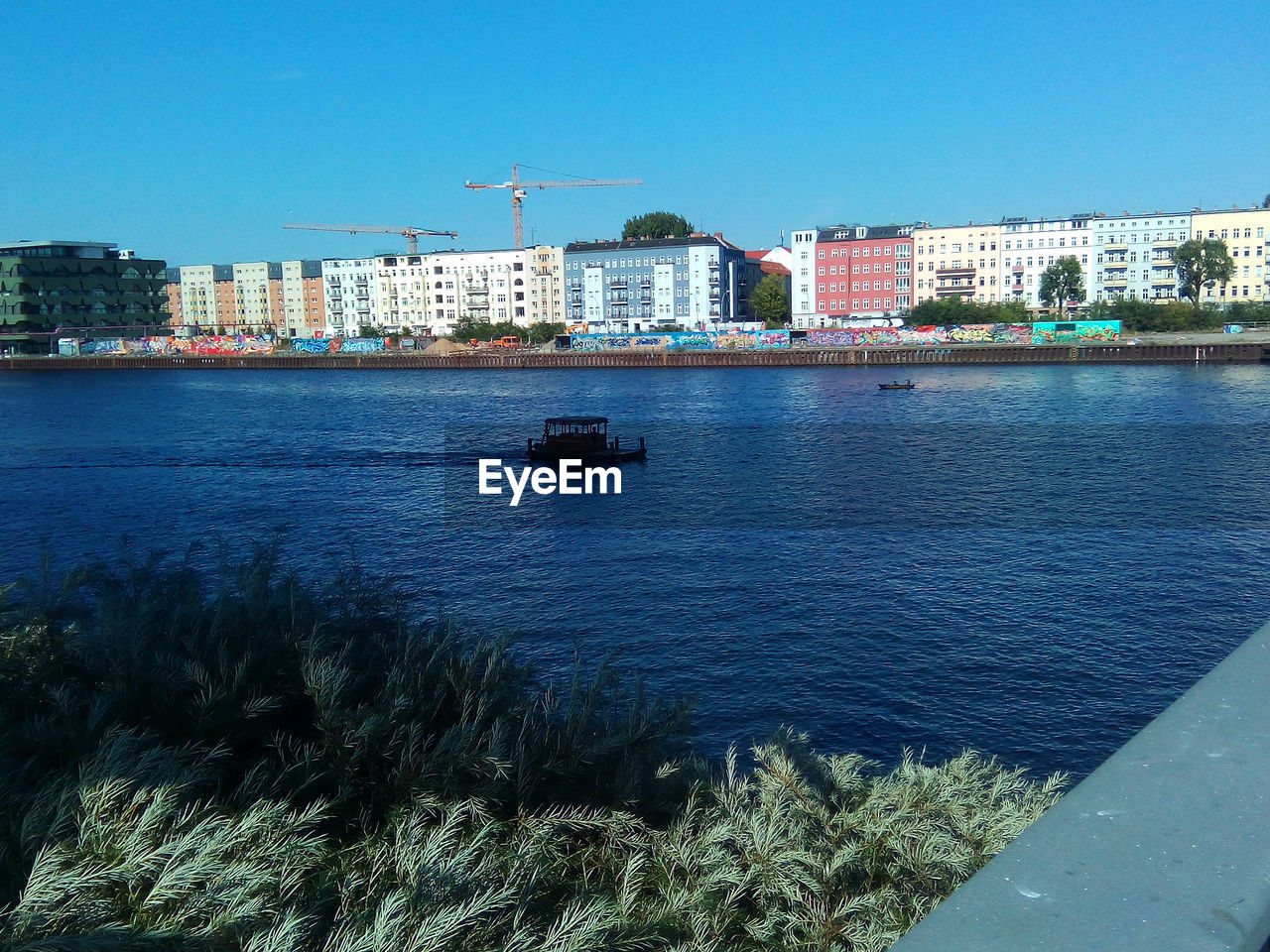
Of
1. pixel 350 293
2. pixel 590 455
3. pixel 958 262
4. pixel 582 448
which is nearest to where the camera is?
pixel 590 455

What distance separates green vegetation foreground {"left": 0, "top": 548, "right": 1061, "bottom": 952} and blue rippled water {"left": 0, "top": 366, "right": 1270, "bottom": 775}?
2580 millimetres

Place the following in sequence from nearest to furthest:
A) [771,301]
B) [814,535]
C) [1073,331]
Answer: [814,535]
[1073,331]
[771,301]

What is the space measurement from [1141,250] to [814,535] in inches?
3017

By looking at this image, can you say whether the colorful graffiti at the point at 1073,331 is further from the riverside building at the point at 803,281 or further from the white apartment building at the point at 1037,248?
the riverside building at the point at 803,281

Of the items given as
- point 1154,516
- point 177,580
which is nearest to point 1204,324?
point 1154,516

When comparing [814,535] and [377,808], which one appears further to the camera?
[814,535]

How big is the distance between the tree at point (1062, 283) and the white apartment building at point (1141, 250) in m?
3.02

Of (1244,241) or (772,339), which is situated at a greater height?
(1244,241)

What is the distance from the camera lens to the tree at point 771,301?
9325cm

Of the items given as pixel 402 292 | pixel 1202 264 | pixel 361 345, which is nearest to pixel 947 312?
pixel 1202 264

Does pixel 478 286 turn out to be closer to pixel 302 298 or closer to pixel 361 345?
pixel 361 345

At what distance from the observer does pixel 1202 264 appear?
83625 millimetres

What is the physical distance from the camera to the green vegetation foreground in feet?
10.7

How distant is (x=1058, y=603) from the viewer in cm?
2064
